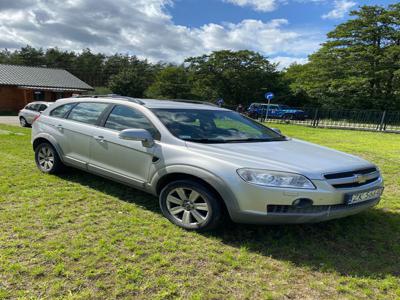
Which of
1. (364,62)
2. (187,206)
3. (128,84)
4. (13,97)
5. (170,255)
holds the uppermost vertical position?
(364,62)

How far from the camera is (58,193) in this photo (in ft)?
16.0

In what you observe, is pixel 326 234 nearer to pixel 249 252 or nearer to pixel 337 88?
pixel 249 252

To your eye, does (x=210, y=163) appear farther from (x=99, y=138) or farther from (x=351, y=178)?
(x=99, y=138)

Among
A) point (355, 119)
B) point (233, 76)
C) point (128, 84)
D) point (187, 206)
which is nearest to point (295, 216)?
point (187, 206)

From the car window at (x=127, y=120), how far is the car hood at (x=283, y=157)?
706 millimetres

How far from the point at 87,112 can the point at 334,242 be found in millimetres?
3770

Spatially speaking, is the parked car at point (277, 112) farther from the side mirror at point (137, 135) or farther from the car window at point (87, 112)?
the side mirror at point (137, 135)

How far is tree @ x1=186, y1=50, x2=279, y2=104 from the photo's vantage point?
137 feet

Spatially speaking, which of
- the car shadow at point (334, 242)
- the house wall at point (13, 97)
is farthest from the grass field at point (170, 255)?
the house wall at point (13, 97)

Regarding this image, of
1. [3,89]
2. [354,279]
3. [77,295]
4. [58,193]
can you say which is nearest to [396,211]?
[354,279]

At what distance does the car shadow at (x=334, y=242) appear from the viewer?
10.5 ft

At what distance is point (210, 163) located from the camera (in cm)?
354

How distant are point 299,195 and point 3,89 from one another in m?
37.0

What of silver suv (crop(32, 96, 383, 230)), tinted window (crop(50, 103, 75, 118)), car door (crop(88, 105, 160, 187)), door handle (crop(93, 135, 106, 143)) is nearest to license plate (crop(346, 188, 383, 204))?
silver suv (crop(32, 96, 383, 230))
